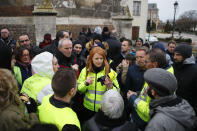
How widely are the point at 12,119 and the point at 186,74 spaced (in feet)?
10.1

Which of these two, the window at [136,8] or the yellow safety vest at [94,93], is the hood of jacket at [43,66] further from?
the window at [136,8]

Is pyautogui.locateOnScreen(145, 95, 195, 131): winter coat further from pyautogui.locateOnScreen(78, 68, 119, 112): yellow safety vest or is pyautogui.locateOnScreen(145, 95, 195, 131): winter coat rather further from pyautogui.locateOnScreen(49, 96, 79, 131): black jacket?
pyautogui.locateOnScreen(78, 68, 119, 112): yellow safety vest

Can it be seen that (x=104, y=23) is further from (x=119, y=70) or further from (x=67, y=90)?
(x=67, y=90)

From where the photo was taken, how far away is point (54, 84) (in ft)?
5.73

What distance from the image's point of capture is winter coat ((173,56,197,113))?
3090 millimetres

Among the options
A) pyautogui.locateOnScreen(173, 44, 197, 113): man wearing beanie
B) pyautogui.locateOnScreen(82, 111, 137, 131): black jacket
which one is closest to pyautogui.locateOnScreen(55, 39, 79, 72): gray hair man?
pyautogui.locateOnScreen(82, 111, 137, 131): black jacket

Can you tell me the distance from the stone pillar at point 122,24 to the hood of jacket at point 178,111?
30.9ft

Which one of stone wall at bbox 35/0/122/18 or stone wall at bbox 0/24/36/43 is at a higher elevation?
stone wall at bbox 35/0/122/18

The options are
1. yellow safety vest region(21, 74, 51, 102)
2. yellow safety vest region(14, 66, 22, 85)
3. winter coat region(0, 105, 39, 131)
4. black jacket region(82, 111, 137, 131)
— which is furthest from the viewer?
yellow safety vest region(14, 66, 22, 85)

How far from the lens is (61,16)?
8133mm

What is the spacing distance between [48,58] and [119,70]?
2152 mm

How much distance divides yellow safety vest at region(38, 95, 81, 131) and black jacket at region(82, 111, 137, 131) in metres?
0.16

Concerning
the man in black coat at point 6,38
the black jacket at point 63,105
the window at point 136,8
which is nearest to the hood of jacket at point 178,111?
the black jacket at point 63,105

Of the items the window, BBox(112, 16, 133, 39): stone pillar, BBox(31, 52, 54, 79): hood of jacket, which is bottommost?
BBox(31, 52, 54, 79): hood of jacket
